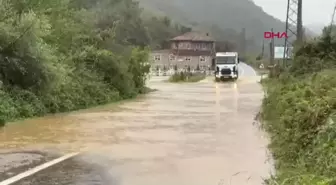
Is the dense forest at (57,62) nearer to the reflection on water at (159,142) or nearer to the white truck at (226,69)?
the reflection on water at (159,142)

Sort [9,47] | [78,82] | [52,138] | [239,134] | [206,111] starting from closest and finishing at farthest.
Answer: [52,138]
[239,134]
[9,47]
[206,111]
[78,82]

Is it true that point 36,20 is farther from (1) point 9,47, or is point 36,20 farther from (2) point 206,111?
(2) point 206,111

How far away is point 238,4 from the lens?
193 meters

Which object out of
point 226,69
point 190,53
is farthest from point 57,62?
point 190,53

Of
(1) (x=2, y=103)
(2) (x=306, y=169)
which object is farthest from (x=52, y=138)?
(2) (x=306, y=169)

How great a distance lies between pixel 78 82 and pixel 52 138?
37.8 feet

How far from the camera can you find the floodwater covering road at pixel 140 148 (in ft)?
31.8

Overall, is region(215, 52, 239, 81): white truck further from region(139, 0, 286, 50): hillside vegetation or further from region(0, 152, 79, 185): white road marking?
region(139, 0, 286, 50): hillside vegetation

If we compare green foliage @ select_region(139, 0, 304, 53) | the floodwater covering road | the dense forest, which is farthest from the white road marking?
green foliage @ select_region(139, 0, 304, 53)

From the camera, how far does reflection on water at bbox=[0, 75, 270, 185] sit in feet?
33.3

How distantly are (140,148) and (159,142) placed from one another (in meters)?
1.22

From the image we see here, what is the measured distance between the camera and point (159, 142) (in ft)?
46.8

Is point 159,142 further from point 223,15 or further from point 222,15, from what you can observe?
point 222,15

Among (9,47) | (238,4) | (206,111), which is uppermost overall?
(238,4)
